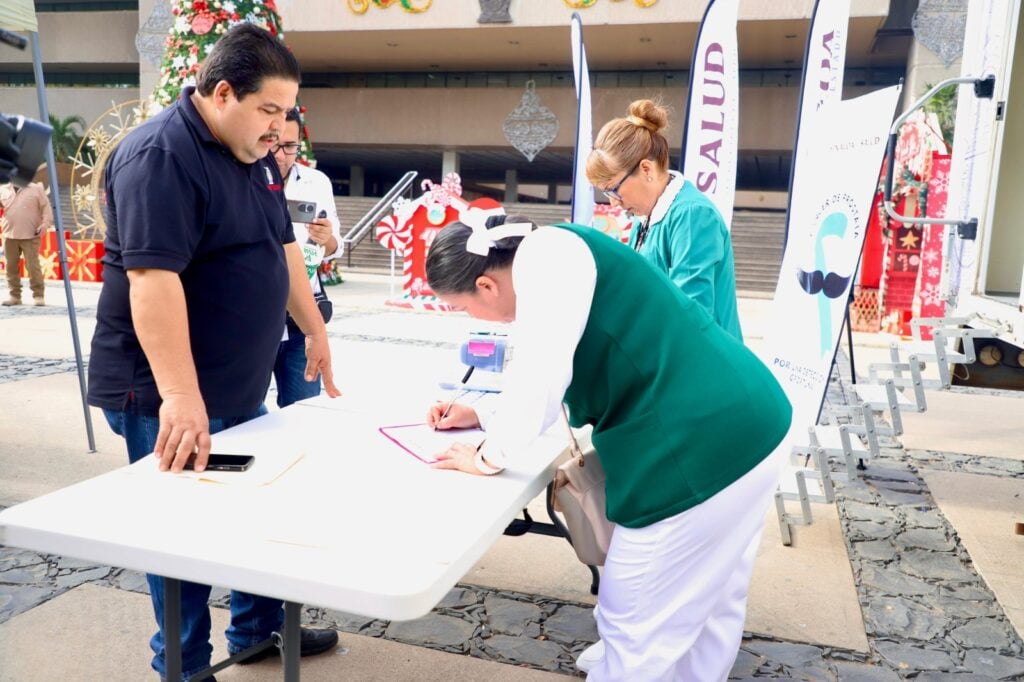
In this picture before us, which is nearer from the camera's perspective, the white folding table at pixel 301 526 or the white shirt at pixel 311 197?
the white folding table at pixel 301 526

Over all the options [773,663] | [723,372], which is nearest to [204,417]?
[723,372]

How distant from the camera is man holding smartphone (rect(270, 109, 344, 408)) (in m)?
2.85

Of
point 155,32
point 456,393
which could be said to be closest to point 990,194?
point 456,393

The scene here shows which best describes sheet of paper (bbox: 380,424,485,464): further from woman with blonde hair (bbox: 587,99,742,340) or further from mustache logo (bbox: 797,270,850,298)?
mustache logo (bbox: 797,270,850,298)

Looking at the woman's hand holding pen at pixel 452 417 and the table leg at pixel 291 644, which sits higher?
the woman's hand holding pen at pixel 452 417

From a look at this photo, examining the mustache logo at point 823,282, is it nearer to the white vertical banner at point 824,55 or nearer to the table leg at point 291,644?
the white vertical banner at point 824,55

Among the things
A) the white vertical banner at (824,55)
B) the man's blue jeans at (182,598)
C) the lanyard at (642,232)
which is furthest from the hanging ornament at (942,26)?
the man's blue jeans at (182,598)

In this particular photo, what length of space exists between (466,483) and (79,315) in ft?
30.1

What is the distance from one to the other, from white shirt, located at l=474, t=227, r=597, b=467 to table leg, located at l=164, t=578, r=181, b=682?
0.71 m

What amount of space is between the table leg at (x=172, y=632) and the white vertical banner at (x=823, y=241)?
2305 millimetres

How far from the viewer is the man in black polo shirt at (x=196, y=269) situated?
1.61 meters

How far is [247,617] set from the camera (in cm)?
220

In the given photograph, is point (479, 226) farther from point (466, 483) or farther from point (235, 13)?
point (235, 13)

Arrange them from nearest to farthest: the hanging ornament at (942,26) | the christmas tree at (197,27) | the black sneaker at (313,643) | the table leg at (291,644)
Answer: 1. the table leg at (291,644)
2. the black sneaker at (313,643)
3. the christmas tree at (197,27)
4. the hanging ornament at (942,26)
